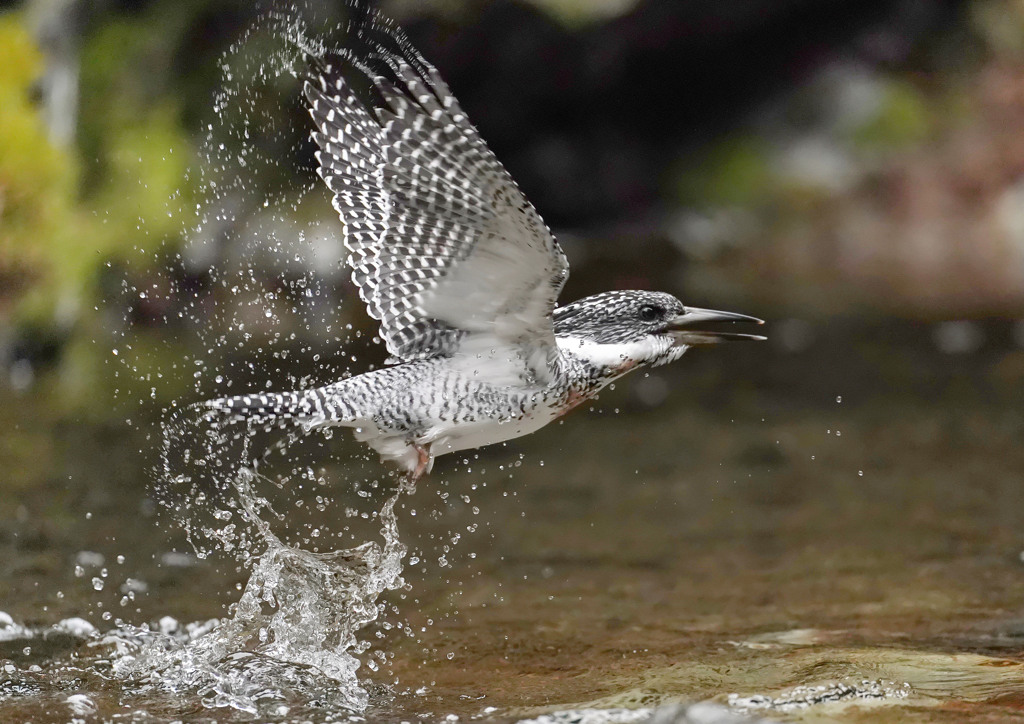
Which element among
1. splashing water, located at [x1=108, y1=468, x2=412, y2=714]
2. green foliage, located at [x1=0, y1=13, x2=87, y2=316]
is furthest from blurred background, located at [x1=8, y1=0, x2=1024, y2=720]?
splashing water, located at [x1=108, y1=468, x2=412, y2=714]

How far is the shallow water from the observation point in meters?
3.70

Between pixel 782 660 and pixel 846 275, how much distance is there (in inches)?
277

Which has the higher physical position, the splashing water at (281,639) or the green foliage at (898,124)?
the green foliage at (898,124)

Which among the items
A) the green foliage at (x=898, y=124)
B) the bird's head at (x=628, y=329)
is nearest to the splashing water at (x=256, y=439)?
the bird's head at (x=628, y=329)

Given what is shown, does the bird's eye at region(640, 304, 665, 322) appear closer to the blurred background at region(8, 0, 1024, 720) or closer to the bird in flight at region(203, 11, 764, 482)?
the bird in flight at region(203, 11, 764, 482)

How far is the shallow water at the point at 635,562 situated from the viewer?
370 centimetres

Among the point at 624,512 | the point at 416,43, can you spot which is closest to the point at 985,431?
the point at 624,512

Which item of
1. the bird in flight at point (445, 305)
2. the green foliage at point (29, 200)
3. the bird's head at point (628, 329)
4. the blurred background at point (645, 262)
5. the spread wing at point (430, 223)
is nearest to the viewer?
the spread wing at point (430, 223)

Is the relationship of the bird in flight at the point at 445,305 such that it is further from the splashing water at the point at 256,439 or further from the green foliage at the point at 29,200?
the green foliage at the point at 29,200

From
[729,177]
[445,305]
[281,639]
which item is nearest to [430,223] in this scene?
[445,305]

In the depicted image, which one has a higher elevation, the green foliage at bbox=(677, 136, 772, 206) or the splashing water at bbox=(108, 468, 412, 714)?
the green foliage at bbox=(677, 136, 772, 206)

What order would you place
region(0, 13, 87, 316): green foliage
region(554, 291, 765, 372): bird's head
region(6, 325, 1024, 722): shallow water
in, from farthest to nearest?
1. region(0, 13, 87, 316): green foliage
2. region(554, 291, 765, 372): bird's head
3. region(6, 325, 1024, 722): shallow water

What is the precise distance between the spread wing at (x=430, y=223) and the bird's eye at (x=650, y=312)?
1.55ft

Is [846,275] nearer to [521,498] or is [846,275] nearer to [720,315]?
[521,498]
